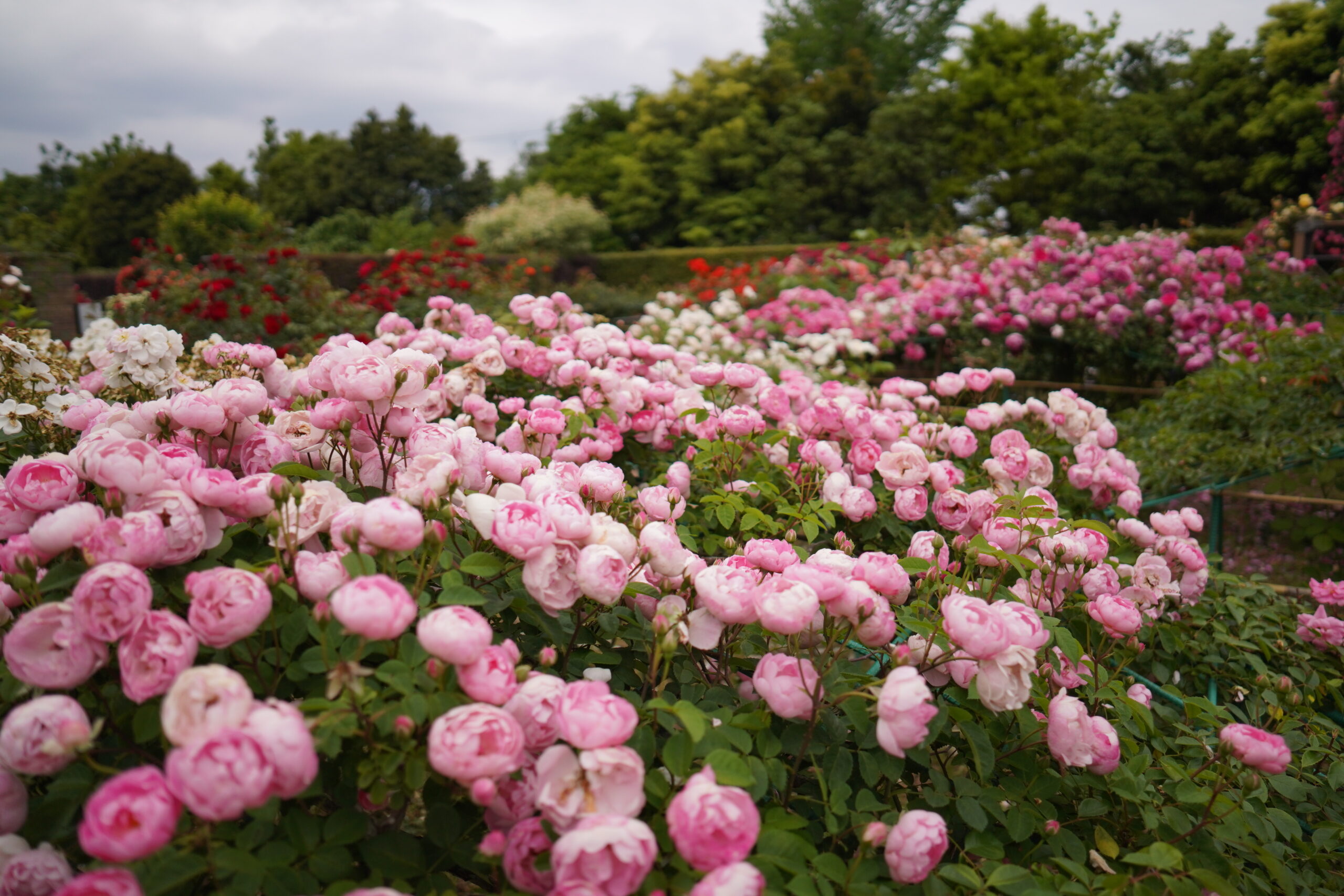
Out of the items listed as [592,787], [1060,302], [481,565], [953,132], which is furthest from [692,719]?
[953,132]

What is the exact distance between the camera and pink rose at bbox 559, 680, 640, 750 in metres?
0.74

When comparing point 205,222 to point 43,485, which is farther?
point 205,222

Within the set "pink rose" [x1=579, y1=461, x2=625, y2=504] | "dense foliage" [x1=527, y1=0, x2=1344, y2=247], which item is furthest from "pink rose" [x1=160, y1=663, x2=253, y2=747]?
"dense foliage" [x1=527, y1=0, x2=1344, y2=247]

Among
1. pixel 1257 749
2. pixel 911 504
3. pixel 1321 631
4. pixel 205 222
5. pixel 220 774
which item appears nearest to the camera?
pixel 220 774

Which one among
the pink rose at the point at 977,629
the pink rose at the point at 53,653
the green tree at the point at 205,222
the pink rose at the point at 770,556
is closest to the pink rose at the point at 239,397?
the pink rose at the point at 53,653

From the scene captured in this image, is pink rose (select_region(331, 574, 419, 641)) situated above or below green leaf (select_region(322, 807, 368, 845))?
above

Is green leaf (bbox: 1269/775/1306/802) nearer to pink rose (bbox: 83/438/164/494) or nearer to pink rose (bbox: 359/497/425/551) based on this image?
pink rose (bbox: 359/497/425/551)

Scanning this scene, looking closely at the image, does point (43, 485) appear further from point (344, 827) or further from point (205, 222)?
point (205, 222)

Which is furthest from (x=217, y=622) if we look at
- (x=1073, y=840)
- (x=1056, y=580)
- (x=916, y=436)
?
(x=916, y=436)

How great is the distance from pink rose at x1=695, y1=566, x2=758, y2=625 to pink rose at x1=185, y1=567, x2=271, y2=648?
51cm

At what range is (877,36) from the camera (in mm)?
23516

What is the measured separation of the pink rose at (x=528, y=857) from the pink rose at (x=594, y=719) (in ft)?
0.37

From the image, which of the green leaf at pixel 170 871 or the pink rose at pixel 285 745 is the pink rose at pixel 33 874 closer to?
the green leaf at pixel 170 871

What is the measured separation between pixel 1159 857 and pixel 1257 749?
0.78 feet
